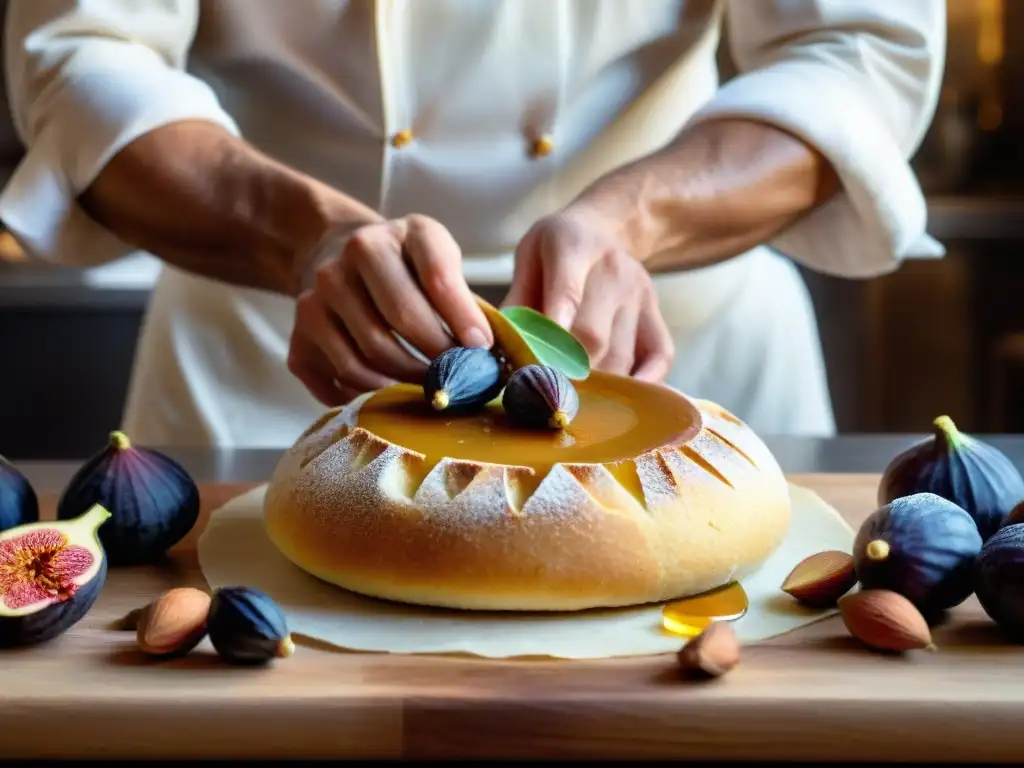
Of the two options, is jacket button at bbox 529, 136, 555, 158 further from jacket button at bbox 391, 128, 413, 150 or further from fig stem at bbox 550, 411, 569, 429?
fig stem at bbox 550, 411, 569, 429

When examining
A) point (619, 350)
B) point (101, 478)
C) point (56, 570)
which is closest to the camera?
point (56, 570)

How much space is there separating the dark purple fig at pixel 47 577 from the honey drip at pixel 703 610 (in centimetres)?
41

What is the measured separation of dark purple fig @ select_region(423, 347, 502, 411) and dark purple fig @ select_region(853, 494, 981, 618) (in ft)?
1.11

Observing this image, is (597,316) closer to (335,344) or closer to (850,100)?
(335,344)

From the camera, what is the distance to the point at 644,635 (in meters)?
0.82

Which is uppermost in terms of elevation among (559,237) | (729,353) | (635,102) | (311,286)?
(635,102)

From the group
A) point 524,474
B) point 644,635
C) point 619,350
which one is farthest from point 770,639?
point 619,350

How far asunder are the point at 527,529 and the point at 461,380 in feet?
0.61

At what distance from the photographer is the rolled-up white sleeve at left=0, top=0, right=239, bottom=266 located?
138 centimetres

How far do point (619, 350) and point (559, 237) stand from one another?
5.4 inches

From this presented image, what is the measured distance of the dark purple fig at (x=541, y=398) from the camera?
927 mm

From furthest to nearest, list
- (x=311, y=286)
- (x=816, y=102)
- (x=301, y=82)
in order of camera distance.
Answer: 1. (x=301, y=82)
2. (x=816, y=102)
3. (x=311, y=286)

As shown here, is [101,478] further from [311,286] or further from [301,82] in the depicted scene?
[301,82]

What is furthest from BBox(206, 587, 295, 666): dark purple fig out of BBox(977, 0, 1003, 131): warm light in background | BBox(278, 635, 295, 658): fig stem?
BBox(977, 0, 1003, 131): warm light in background
